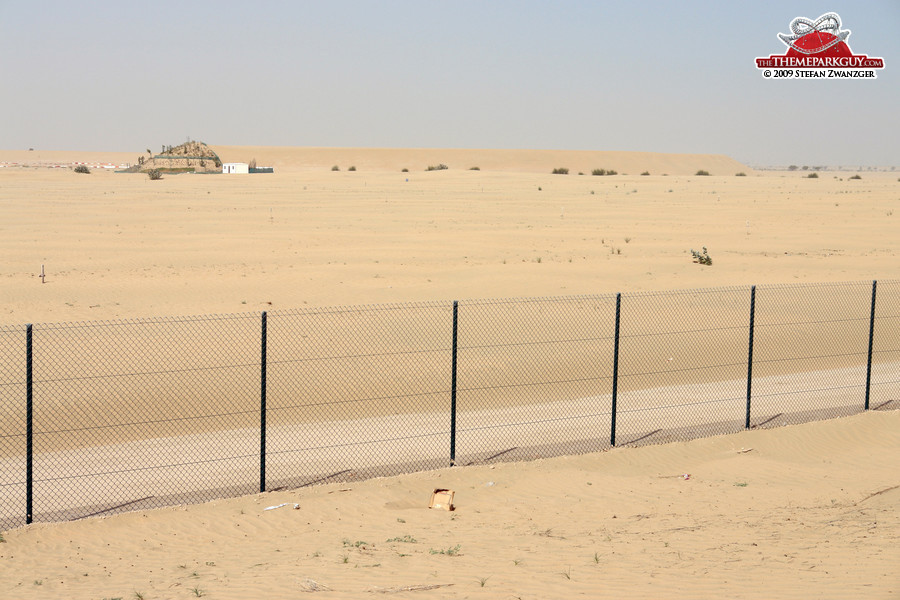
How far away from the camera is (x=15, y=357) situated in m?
18.6

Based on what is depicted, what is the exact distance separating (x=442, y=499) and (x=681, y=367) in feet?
33.6

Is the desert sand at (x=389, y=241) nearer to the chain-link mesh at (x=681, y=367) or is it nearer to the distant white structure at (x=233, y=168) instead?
the chain-link mesh at (x=681, y=367)

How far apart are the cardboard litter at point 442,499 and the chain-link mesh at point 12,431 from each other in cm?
468

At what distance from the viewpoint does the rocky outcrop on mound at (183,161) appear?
86.4 metres

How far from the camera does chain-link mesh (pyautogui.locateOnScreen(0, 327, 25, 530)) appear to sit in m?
11.4

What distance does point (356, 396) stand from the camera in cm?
1728

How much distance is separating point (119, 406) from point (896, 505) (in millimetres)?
11889

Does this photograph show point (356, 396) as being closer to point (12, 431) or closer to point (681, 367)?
point (12, 431)

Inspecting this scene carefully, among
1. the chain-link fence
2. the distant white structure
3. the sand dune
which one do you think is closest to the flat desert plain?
the sand dune

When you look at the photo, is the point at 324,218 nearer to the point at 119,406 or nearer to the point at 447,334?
the point at 447,334

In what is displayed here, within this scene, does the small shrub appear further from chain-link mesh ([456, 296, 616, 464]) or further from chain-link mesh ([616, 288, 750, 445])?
chain-link mesh ([456, 296, 616, 464])

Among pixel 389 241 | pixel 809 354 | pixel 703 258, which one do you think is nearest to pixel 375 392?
pixel 809 354

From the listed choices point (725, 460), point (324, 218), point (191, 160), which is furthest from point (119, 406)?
point (191, 160)

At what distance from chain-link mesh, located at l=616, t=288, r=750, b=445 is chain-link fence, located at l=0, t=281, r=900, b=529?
0.07 meters
